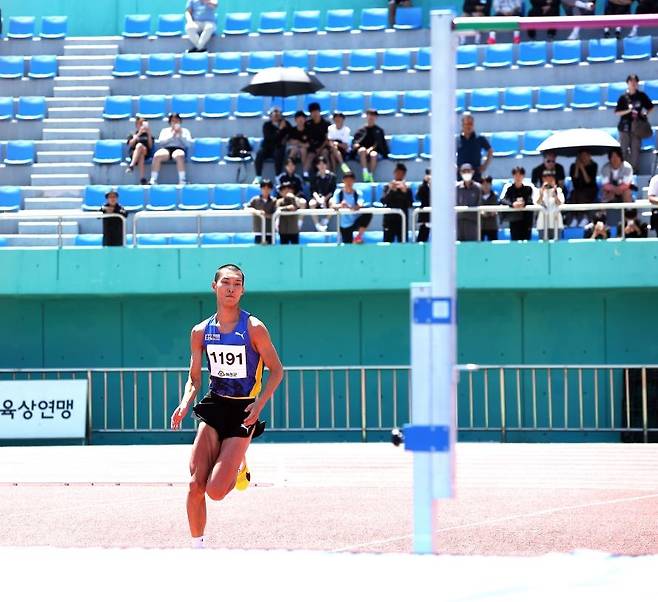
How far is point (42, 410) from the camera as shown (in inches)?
808

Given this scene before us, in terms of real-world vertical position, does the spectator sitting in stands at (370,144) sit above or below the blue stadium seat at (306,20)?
below

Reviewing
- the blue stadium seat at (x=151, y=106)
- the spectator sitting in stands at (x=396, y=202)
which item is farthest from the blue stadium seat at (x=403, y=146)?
the blue stadium seat at (x=151, y=106)

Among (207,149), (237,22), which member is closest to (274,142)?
(207,149)

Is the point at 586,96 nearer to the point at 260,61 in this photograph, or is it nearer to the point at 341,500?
the point at 260,61

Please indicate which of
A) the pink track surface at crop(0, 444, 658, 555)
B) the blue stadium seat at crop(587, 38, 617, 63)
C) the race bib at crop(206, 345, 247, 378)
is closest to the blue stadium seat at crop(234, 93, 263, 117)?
the blue stadium seat at crop(587, 38, 617, 63)

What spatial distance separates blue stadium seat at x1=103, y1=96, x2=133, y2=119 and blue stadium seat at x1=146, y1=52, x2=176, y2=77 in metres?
1.14

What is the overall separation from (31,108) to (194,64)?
132 inches

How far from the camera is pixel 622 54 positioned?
25969mm

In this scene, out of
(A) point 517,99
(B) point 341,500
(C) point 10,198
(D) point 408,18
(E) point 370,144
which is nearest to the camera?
(B) point 341,500

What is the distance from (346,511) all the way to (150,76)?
16.8 m

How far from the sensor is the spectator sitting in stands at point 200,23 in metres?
27.9

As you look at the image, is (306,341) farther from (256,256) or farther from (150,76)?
(150,76)

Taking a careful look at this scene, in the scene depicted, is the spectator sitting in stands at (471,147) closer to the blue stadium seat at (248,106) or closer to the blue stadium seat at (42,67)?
the blue stadium seat at (248,106)

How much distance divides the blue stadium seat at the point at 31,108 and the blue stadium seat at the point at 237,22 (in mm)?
4270
